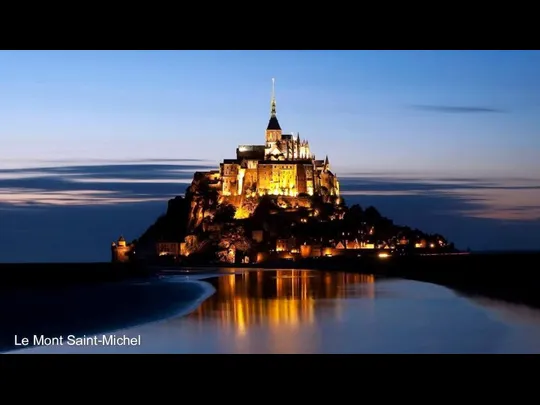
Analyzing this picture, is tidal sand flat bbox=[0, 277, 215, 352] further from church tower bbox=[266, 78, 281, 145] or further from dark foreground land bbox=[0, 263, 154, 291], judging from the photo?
church tower bbox=[266, 78, 281, 145]

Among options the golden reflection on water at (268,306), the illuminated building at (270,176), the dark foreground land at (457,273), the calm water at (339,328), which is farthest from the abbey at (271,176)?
the calm water at (339,328)

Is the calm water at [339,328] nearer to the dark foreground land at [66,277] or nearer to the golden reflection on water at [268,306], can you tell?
the golden reflection on water at [268,306]

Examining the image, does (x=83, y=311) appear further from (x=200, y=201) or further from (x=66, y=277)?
(x=200, y=201)

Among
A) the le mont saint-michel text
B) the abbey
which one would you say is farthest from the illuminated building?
the le mont saint-michel text

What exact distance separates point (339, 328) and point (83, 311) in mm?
5446

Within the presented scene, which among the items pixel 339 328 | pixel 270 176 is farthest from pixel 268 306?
pixel 270 176

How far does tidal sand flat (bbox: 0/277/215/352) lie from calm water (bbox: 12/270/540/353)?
2.02 ft

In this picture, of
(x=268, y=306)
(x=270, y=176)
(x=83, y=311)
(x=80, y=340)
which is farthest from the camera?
(x=270, y=176)

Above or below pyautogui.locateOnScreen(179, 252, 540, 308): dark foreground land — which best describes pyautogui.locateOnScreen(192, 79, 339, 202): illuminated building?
above

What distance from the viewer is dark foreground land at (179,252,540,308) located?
26788mm

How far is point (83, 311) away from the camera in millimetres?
17594
